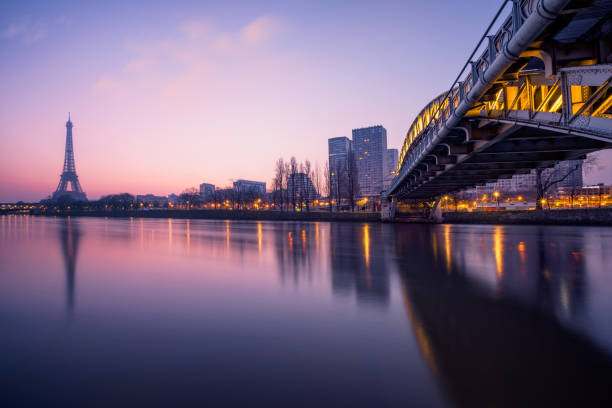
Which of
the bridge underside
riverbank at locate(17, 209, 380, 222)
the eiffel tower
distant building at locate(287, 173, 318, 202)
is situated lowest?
riverbank at locate(17, 209, 380, 222)

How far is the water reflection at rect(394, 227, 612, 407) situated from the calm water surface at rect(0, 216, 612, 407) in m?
0.02

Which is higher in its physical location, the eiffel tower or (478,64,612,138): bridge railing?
the eiffel tower

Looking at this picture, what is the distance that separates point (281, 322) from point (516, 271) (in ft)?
29.0

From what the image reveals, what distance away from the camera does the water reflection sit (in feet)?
10.7

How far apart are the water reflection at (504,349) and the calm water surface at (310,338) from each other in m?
0.02

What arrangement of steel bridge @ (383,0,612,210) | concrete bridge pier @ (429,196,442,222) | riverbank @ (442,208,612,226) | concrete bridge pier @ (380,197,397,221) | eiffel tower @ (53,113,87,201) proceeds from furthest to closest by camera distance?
eiffel tower @ (53,113,87,201), concrete bridge pier @ (380,197,397,221), concrete bridge pier @ (429,196,442,222), riverbank @ (442,208,612,226), steel bridge @ (383,0,612,210)

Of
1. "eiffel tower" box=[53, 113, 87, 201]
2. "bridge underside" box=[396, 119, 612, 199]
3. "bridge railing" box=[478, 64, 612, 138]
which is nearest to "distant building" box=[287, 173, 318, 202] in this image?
"bridge underside" box=[396, 119, 612, 199]

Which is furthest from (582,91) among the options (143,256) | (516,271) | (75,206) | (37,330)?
(75,206)

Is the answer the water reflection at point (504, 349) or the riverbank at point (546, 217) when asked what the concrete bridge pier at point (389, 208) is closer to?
the riverbank at point (546, 217)

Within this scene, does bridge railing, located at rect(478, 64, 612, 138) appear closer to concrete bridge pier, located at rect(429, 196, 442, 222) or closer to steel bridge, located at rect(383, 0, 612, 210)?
steel bridge, located at rect(383, 0, 612, 210)

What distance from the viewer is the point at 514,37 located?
6.46 metres

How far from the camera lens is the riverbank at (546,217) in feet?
102

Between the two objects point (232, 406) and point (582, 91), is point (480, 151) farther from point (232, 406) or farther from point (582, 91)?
point (232, 406)

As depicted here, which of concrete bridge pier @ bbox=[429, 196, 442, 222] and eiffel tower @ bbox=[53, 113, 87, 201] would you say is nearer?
concrete bridge pier @ bbox=[429, 196, 442, 222]
